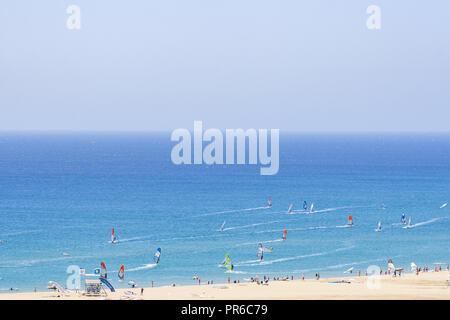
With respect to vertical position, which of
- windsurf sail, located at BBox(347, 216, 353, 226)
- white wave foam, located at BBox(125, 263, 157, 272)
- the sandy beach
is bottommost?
white wave foam, located at BBox(125, 263, 157, 272)

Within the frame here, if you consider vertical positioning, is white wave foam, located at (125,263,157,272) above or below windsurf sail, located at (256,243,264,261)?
below

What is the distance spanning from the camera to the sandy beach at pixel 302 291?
58.1m

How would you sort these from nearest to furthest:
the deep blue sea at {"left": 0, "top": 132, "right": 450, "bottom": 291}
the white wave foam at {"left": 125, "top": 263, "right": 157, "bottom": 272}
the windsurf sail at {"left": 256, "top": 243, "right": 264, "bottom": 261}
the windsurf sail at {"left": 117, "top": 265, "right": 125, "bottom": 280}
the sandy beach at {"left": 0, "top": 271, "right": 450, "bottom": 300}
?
the sandy beach at {"left": 0, "top": 271, "right": 450, "bottom": 300} < the windsurf sail at {"left": 117, "top": 265, "right": 125, "bottom": 280} < the white wave foam at {"left": 125, "top": 263, "right": 157, "bottom": 272} < the deep blue sea at {"left": 0, "top": 132, "right": 450, "bottom": 291} < the windsurf sail at {"left": 256, "top": 243, "right": 264, "bottom": 261}

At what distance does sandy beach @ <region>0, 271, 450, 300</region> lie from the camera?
58.1 meters

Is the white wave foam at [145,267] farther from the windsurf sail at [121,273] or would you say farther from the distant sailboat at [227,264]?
the distant sailboat at [227,264]

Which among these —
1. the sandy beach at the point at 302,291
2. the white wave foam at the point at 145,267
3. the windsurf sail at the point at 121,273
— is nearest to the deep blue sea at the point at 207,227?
the white wave foam at the point at 145,267

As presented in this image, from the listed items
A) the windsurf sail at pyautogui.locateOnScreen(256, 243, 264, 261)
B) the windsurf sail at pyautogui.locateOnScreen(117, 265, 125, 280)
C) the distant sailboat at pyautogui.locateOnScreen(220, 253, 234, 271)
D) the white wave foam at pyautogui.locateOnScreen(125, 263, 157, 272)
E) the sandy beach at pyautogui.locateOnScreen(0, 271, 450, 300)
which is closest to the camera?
the sandy beach at pyautogui.locateOnScreen(0, 271, 450, 300)

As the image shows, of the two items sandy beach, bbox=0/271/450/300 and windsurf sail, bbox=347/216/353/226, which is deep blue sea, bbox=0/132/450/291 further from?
sandy beach, bbox=0/271/450/300

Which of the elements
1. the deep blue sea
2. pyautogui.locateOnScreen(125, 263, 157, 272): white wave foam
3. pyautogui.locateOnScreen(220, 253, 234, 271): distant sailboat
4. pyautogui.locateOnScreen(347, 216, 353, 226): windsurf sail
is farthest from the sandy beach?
pyautogui.locateOnScreen(347, 216, 353, 226): windsurf sail

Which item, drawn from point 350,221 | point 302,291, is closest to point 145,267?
point 302,291

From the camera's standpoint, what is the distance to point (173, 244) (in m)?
92.7
